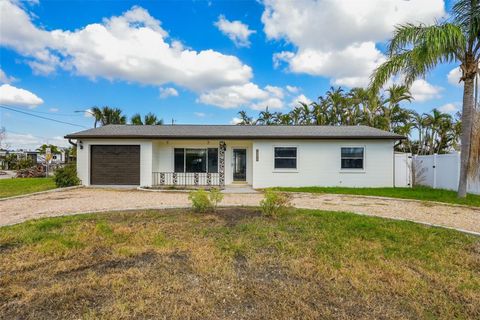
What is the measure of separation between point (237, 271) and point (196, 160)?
12.0 metres

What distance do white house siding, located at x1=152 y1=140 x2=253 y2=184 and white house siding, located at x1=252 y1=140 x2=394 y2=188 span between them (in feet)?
4.33

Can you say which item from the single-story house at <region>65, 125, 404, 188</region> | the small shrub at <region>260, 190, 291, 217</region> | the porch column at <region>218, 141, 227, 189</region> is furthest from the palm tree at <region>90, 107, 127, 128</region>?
the small shrub at <region>260, 190, 291, 217</region>

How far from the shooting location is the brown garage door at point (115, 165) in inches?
549

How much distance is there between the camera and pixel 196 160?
49.8ft

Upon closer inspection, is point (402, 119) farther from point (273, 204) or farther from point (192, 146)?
point (273, 204)

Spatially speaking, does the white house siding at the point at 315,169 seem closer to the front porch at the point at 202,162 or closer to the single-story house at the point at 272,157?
the single-story house at the point at 272,157

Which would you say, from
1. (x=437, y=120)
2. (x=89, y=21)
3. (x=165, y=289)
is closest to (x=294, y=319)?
(x=165, y=289)

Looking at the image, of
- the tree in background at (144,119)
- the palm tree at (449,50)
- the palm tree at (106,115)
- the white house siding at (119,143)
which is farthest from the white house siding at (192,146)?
the palm tree at (106,115)

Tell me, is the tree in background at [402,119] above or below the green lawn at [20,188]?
A: above

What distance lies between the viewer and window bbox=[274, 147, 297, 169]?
45.3 feet

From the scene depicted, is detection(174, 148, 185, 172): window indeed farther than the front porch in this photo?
Yes

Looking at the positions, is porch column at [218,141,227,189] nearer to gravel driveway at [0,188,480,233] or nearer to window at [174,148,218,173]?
window at [174,148,218,173]

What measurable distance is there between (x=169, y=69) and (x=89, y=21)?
8189mm

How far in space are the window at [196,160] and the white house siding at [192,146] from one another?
0.82 ft
